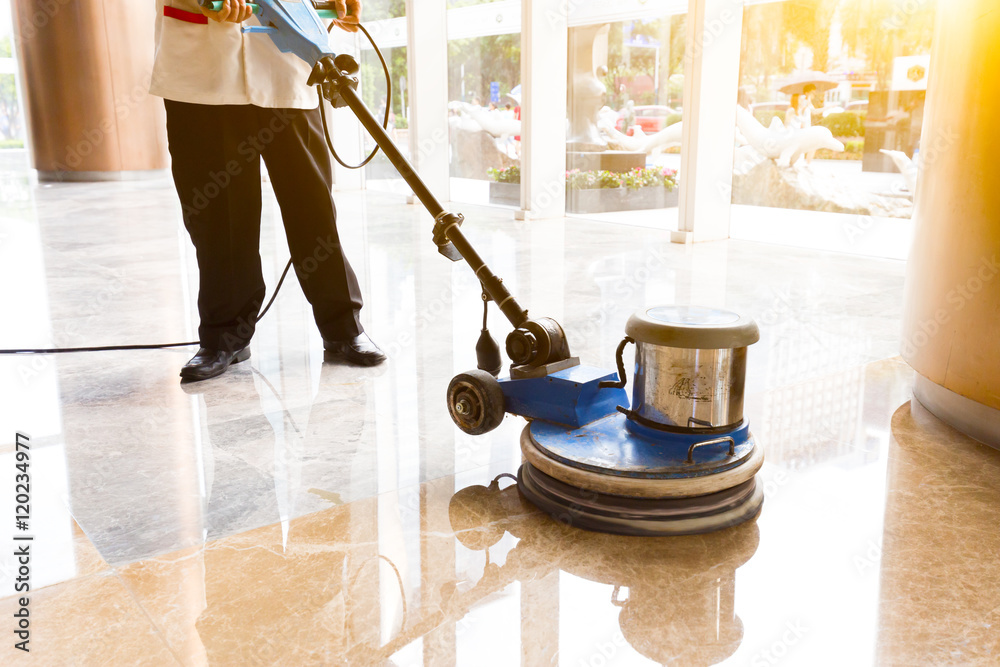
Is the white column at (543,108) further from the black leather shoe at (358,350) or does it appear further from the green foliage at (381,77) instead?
the black leather shoe at (358,350)

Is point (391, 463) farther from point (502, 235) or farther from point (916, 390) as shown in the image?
point (502, 235)

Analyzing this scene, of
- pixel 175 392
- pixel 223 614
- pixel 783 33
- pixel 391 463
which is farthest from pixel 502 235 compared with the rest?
pixel 223 614

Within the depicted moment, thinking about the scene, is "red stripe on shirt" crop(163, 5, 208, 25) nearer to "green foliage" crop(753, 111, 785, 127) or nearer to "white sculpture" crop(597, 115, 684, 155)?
"green foliage" crop(753, 111, 785, 127)

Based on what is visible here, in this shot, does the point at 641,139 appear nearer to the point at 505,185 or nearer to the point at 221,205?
the point at 505,185

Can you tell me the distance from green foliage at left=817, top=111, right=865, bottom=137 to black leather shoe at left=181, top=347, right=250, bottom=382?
12.6ft

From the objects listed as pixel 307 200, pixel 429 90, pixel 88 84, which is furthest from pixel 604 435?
pixel 88 84

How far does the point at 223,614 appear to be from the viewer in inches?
50.4

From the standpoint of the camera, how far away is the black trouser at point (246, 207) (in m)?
2.41

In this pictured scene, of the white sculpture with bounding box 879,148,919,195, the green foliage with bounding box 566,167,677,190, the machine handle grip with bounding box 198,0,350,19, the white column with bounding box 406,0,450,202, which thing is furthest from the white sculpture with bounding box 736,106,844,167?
the machine handle grip with bounding box 198,0,350,19

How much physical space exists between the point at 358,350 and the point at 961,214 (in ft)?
5.55

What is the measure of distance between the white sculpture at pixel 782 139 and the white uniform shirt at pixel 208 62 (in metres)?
3.72

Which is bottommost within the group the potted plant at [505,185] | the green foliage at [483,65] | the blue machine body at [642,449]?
the blue machine body at [642,449]

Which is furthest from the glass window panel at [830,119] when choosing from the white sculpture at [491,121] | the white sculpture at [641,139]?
the white sculpture at [491,121]

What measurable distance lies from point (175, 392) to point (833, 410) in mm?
1795
